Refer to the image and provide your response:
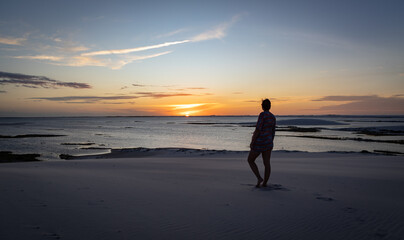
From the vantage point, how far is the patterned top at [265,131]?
6.20 metres

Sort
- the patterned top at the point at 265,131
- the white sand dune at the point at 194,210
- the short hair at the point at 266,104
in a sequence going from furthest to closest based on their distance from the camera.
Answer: the short hair at the point at 266,104 → the patterned top at the point at 265,131 → the white sand dune at the point at 194,210

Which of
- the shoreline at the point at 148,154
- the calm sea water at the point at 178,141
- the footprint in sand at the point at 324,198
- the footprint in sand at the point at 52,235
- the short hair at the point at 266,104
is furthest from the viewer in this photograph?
the calm sea water at the point at 178,141

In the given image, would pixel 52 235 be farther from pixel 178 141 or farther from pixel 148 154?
pixel 178 141

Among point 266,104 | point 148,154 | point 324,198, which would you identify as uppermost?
point 266,104

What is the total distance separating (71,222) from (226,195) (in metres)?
3.36

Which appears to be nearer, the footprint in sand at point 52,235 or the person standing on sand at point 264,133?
the footprint in sand at point 52,235

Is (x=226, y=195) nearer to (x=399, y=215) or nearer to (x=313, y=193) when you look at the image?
(x=313, y=193)

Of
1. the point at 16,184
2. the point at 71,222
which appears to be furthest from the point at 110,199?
the point at 16,184

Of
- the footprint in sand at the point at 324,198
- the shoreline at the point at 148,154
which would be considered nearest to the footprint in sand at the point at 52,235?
the footprint in sand at the point at 324,198

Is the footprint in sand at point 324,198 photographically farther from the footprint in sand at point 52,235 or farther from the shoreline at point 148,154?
the shoreline at point 148,154

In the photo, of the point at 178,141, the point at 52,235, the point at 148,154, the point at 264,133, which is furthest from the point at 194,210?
the point at 178,141

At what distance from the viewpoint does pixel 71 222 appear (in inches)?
163

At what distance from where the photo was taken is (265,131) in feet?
20.5

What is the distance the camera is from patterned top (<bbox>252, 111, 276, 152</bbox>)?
620 cm
